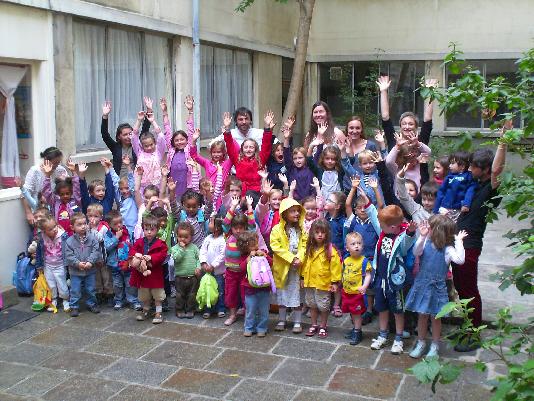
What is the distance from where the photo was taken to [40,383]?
509 cm

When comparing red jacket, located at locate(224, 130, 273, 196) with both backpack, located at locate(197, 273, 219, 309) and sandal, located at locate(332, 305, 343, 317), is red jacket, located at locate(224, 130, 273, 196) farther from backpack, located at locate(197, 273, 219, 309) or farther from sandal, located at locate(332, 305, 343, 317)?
sandal, located at locate(332, 305, 343, 317)

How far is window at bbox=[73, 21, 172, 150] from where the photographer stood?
8.84 metres

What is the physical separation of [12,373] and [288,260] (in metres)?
2.60

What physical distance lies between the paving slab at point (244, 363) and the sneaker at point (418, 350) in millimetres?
1149

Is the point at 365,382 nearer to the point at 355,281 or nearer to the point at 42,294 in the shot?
the point at 355,281

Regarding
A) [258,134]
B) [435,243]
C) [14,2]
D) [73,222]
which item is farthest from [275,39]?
[435,243]

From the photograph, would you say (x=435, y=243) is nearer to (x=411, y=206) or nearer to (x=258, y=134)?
(x=411, y=206)

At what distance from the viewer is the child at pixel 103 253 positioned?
271 inches

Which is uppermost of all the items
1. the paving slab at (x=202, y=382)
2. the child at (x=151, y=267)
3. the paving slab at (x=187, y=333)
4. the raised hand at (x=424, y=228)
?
the raised hand at (x=424, y=228)

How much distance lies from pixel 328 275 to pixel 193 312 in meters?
1.59

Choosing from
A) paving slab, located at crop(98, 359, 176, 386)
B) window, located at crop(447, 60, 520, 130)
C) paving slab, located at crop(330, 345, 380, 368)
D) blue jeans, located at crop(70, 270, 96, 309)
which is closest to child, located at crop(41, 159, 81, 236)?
blue jeans, located at crop(70, 270, 96, 309)

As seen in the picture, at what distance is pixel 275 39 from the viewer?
1527 centimetres

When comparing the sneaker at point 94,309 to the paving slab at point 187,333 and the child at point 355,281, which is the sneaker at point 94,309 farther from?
the child at point 355,281

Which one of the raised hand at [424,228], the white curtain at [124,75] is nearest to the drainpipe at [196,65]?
the white curtain at [124,75]
